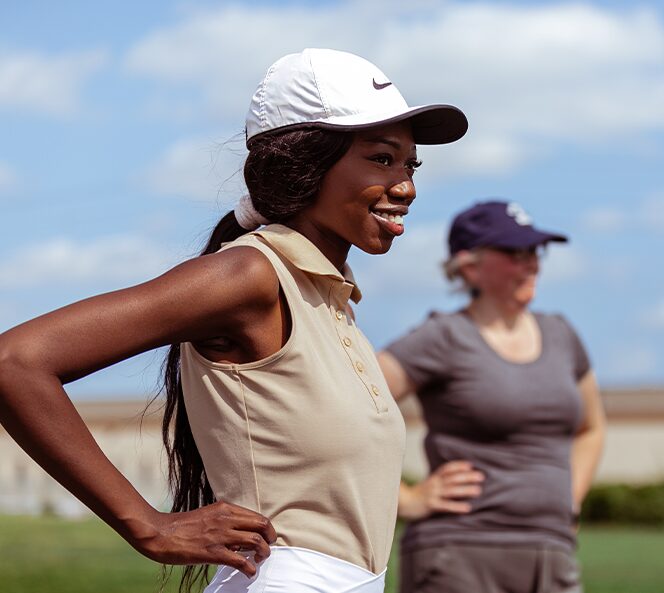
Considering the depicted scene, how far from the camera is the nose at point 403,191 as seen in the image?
301 centimetres

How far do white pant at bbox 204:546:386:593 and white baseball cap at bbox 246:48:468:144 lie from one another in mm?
885

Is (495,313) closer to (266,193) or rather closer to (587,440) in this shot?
(587,440)

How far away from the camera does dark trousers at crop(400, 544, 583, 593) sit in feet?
16.5

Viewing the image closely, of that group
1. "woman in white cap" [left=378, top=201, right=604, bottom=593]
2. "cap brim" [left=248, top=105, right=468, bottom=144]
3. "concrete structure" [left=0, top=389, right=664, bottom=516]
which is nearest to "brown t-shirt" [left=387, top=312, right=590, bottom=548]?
"woman in white cap" [left=378, top=201, right=604, bottom=593]

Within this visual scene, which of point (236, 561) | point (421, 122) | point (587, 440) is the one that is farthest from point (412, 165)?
point (587, 440)

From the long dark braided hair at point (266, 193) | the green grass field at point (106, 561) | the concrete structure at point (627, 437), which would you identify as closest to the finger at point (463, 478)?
the long dark braided hair at point (266, 193)

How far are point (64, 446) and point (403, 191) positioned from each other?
0.92m

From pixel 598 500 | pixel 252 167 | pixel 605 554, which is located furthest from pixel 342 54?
pixel 598 500

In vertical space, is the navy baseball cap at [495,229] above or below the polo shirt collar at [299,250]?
above

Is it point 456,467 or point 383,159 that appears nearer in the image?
point 383,159

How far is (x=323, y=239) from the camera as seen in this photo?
307cm

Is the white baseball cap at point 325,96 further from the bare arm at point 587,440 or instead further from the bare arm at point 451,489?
the bare arm at point 587,440

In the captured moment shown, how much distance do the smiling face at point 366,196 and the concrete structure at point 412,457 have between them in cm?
2195

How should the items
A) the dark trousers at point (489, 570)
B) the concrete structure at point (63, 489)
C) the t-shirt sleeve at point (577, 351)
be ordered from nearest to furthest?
the dark trousers at point (489, 570)
the t-shirt sleeve at point (577, 351)
the concrete structure at point (63, 489)
